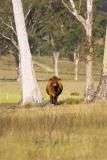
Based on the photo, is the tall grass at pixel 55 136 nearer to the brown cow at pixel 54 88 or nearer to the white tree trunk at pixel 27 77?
the white tree trunk at pixel 27 77

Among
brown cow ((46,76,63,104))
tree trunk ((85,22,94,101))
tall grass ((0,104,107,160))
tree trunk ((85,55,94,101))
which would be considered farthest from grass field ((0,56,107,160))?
tree trunk ((85,22,94,101))

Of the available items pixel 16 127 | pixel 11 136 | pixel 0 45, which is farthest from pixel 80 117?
pixel 0 45

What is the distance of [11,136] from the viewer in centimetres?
1134

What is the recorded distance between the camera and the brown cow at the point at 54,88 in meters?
24.1

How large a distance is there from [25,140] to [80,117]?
327cm

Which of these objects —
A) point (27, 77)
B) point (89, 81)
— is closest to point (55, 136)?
point (27, 77)

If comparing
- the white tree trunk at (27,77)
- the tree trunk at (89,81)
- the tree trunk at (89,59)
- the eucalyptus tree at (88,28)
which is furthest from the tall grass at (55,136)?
the eucalyptus tree at (88,28)

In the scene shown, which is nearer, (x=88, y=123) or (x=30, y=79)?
(x=88, y=123)

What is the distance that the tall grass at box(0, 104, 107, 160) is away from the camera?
9.91 metres

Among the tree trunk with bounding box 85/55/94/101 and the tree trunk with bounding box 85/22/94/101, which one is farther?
the tree trunk with bounding box 85/22/94/101

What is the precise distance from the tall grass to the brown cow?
9.27 metres

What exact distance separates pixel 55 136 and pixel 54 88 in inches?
527

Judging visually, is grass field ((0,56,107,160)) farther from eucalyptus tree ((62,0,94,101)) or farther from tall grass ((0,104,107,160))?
eucalyptus tree ((62,0,94,101))

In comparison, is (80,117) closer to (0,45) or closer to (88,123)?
(88,123)
